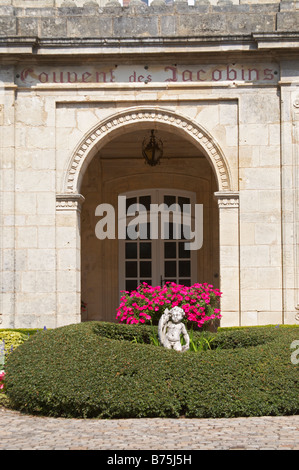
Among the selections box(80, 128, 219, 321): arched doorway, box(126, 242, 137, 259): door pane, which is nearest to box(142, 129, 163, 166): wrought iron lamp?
box(80, 128, 219, 321): arched doorway

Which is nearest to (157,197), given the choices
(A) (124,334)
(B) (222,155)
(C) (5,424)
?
(B) (222,155)

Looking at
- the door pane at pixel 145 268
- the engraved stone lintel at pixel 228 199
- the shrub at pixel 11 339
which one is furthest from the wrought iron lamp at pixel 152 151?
the shrub at pixel 11 339

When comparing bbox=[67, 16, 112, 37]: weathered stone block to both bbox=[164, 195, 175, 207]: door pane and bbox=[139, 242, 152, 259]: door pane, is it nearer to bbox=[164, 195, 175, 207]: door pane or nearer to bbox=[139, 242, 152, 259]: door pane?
bbox=[164, 195, 175, 207]: door pane

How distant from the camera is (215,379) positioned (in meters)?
7.23

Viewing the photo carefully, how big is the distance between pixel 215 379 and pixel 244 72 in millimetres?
5941

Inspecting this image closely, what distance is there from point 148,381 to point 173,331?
1.84 metres

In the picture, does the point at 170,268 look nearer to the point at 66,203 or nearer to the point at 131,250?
the point at 131,250

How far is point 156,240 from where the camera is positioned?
586 inches

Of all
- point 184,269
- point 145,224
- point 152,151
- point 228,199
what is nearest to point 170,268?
point 184,269

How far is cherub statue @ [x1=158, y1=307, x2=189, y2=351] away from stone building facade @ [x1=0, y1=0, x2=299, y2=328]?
220cm

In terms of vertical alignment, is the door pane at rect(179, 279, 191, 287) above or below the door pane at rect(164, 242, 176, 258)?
below

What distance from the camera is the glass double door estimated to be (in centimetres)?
1473

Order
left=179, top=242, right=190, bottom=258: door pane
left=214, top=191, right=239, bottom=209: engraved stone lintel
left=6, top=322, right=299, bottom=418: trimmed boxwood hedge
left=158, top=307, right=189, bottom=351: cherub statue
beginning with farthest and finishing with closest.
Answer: left=179, top=242, right=190, bottom=258: door pane < left=214, top=191, right=239, bottom=209: engraved stone lintel < left=158, top=307, right=189, bottom=351: cherub statue < left=6, top=322, right=299, bottom=418: trimmed boxwood hedge

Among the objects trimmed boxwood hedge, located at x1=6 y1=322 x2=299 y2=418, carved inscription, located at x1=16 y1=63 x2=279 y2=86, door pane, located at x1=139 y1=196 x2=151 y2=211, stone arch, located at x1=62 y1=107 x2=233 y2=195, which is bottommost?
trimmed boxwood hedge, located at x1=6 y1=322 x2=299 y2=418
